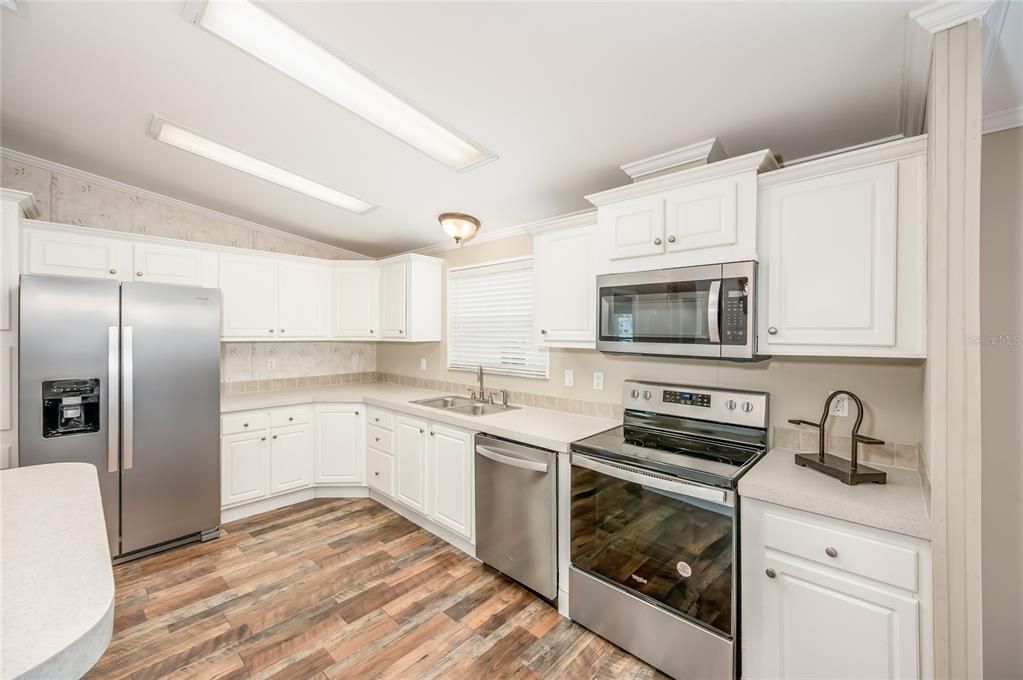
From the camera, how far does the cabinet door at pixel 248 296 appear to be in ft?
11.6

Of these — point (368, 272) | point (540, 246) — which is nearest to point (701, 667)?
point (540, 246)

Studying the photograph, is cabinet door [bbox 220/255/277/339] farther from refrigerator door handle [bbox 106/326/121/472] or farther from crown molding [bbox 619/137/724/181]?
crown molding [bbox 619/137/724/181]

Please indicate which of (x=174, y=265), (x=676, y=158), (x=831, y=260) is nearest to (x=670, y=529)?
(x=831, y=260)

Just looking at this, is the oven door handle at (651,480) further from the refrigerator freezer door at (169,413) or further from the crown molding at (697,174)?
the refrigerator freezer door at (169,413)

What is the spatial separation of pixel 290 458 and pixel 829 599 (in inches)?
143

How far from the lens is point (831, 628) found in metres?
1.53

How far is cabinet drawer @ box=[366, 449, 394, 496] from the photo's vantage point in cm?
351

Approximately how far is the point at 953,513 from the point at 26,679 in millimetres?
2164

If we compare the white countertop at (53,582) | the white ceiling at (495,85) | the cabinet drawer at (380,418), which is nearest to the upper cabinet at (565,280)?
the white ceiling at (495,85)

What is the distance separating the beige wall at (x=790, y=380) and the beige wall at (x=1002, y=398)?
0.74 feet

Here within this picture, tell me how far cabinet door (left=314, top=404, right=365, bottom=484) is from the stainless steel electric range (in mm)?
2302

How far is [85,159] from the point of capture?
Result: 304cm

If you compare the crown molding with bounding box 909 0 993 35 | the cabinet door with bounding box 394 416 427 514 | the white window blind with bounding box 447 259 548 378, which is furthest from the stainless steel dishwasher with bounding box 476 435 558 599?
the crown molding with bounding box 909 0 993 35

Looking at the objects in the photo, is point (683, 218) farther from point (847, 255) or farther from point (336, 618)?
point (336, 618)
